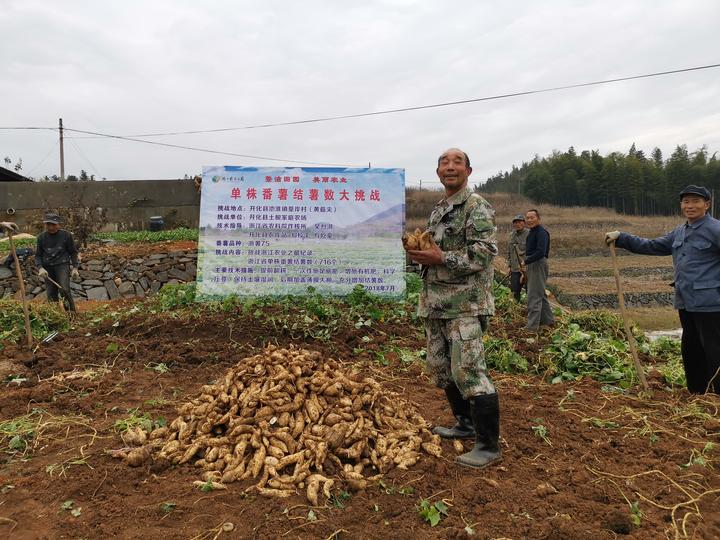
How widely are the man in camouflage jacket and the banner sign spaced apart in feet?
15.6

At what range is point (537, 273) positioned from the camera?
697 cm

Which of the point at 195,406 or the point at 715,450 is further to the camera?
the point at 195,406

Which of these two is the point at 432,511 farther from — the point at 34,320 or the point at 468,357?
the point at 34,320

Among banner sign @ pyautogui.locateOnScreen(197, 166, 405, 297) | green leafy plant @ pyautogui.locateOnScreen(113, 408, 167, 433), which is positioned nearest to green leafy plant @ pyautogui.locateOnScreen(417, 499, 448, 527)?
green leafy plant @ pyautogui.locateOnScreen(113, 408, 167, 433)

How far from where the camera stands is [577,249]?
2517 centimetres

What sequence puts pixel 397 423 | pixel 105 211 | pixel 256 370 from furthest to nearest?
pixel 105 211 → pixel 256 370 → pixel 397 423

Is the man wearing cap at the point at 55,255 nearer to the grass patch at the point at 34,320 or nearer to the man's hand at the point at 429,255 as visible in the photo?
the grass patch at the point at 34,320

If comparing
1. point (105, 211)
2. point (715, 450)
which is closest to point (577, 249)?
point (105, 211)

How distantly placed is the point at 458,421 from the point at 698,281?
2.40 meters

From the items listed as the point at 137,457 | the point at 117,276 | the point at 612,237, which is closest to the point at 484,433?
the point at 137,457

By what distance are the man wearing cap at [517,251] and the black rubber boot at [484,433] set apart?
5.97 metres

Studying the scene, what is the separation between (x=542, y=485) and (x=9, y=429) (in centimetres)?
385

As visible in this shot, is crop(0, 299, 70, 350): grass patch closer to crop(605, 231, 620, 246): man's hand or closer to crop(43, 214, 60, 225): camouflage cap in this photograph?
crop(43, 214, 60, 225): camouflage cap

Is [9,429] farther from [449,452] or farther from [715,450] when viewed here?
[715,450]
